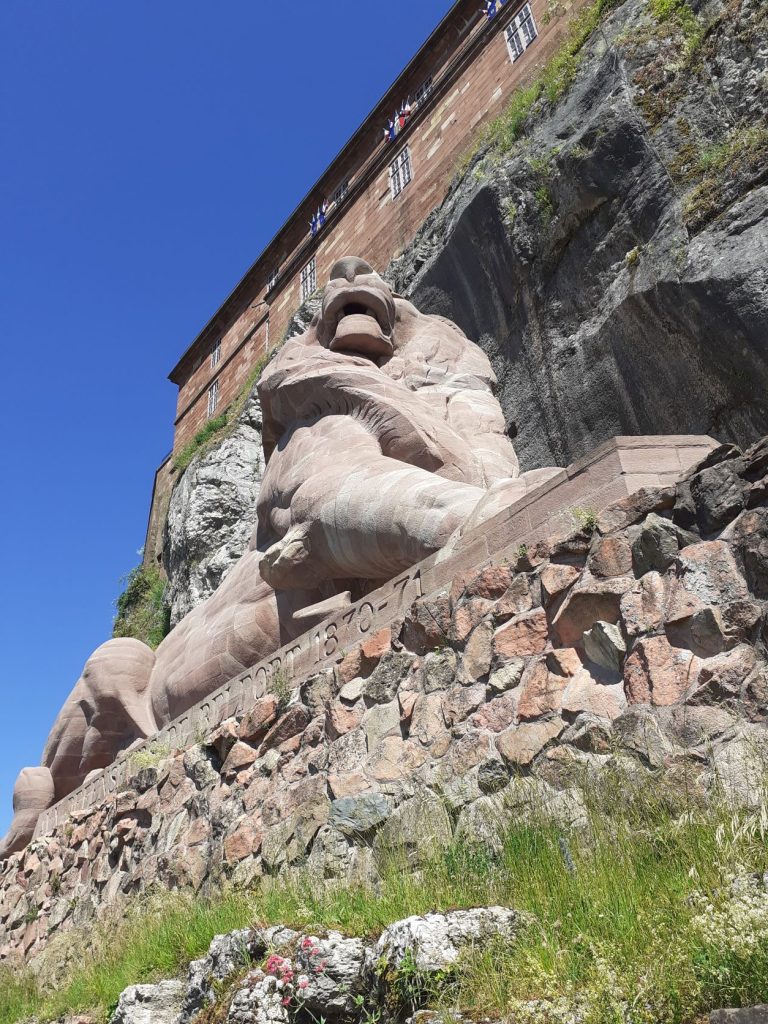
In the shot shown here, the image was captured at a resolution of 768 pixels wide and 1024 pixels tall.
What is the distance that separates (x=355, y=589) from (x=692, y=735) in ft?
11.7

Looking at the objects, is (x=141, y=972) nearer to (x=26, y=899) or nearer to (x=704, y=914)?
(x=704, y=914)

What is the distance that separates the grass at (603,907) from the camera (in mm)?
2188

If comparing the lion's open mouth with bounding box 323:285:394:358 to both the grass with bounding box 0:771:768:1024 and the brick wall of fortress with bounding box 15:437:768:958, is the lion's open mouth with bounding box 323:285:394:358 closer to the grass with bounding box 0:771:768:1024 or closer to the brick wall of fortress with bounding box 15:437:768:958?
the brick wall of fortress with bounding box 15:437:768:958

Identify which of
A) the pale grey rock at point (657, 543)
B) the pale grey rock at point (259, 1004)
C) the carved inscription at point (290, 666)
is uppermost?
the carved inscription at point (290, 666)

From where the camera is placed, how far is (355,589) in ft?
21.4

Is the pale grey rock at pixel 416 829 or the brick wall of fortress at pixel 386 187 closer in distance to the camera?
the pale grey rock at pixel 416 829

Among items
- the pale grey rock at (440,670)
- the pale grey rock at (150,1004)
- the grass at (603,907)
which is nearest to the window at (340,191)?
the pale grey rock at (440,670)

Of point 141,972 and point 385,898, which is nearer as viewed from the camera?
point 385,898

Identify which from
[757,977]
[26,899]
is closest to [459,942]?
[757,977]

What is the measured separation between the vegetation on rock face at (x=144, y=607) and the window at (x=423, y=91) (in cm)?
1085

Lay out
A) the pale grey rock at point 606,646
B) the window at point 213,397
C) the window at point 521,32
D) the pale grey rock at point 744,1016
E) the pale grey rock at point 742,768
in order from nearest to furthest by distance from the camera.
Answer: the pale grey rock at point 744,1016, the pale grey rock at point 742,768, the pale grey rock at point 606,646, the window at point 521,32, the window at point 213,397

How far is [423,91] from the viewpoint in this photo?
19.6 meters

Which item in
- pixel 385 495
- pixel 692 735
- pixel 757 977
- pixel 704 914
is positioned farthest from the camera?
pixel 385 495

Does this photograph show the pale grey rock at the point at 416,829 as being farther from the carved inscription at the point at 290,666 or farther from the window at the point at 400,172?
the window at the point at 400,172
